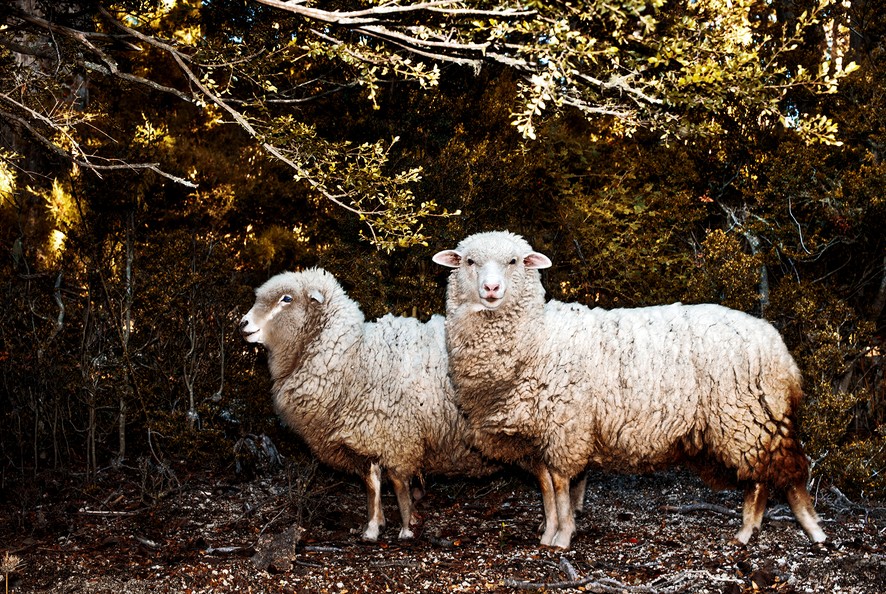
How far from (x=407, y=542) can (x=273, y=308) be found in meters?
1.90

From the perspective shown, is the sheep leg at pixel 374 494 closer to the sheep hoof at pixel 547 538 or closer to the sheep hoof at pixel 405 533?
the sheep hoof at pixel 405 533

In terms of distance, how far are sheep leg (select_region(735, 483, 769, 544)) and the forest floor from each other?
81 mm

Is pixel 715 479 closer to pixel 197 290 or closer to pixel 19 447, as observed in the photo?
pixel 197 290

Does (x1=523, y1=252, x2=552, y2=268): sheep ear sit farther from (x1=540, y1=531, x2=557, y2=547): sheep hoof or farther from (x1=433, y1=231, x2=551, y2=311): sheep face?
(x1=540, y1=531, x2=557, y2=547): sheep hoof

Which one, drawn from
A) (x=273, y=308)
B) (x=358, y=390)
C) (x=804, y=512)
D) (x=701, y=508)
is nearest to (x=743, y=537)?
(x=804, y=512)

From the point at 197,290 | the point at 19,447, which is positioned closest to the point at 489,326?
the point at 197,290

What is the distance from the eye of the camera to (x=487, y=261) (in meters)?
5.40

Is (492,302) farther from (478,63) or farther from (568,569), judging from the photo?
(568,569)

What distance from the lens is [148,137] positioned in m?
6.92

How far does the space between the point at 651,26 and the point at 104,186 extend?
15.5 ft

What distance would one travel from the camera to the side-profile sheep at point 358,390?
568cm

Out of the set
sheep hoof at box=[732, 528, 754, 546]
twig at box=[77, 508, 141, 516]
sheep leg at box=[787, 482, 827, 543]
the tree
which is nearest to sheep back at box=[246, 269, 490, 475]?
the tree

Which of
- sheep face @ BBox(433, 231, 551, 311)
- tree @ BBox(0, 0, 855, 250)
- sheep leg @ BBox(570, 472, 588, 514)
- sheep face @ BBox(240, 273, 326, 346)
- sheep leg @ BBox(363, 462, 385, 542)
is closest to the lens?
tree @ BBox(0, 0, 855, 250)

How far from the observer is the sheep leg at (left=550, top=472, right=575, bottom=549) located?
5316 mm
